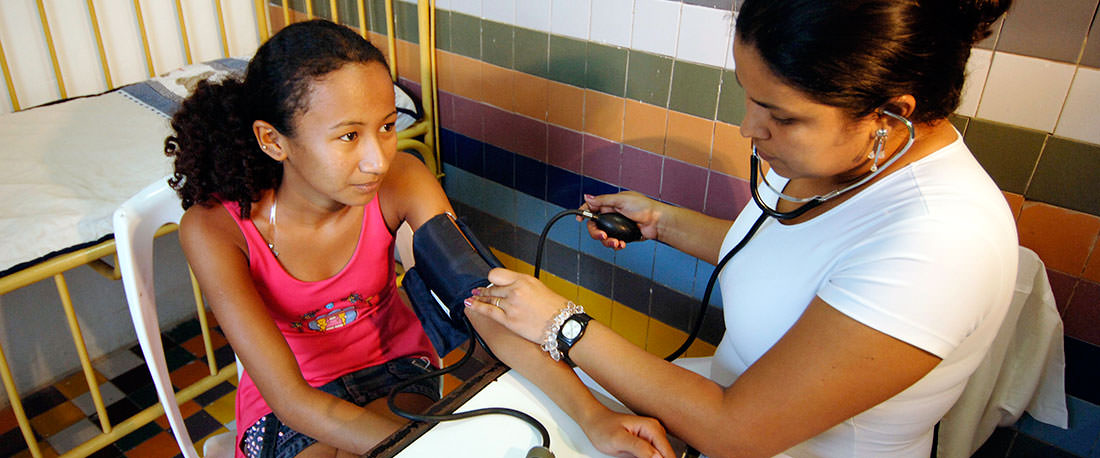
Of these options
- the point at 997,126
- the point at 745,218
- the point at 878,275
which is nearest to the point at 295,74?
the point at 745,218

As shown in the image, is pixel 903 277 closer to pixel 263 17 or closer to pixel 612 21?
pixel 612 21

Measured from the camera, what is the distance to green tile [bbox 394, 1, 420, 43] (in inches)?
77.0

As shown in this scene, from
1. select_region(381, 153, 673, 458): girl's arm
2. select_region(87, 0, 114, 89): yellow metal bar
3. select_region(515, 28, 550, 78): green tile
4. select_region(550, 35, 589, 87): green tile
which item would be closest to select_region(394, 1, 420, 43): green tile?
select_region(515, 28, 550, 78): green tile

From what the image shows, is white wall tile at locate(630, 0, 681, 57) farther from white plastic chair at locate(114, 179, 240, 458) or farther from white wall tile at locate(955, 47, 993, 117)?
white plastic chair at locate(114, 179, 240, 458)

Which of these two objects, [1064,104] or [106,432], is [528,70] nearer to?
[1064,104]

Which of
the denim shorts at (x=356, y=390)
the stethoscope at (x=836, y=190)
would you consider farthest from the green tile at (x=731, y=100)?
the denim shorts at (x=356, y=390)

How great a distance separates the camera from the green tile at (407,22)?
6.42ft

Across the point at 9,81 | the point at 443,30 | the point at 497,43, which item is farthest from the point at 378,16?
the point at 9,81

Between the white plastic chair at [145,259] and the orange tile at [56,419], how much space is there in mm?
972

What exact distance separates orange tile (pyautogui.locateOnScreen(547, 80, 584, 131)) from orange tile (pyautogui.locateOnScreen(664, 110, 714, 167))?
9.9 inches

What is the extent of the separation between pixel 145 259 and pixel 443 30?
1.01 m

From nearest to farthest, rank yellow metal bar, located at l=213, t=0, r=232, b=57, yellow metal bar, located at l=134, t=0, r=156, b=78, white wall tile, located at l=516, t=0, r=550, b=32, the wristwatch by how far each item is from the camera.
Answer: the wristwatch < white wall tile, located at l=516, t=0, r=550, b=32 < yellow metal bar, located at l=134, t=0, r=156, b=78 < yellow metal bar, located at l=213, t=0, r=232, b=57

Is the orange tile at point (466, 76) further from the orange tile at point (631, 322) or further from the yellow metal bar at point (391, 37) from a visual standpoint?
the orange tile at point (631, 322)

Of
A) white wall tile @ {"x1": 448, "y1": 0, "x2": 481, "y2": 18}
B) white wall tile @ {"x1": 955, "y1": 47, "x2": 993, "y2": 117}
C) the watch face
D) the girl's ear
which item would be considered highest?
white wall tile @ {"x1": 955, "y1": 47, "x2": 993, "y2": 117}
